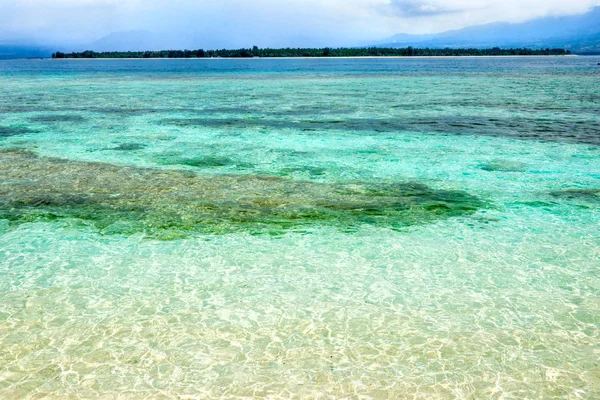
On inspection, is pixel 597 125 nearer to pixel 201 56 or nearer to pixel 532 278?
pixel 532 278

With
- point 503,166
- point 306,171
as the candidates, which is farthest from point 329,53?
point 306,171

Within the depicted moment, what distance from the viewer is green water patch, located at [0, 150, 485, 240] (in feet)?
29.0

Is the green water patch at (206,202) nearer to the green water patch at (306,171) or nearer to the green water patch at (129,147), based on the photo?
the green water patch at (306,171)

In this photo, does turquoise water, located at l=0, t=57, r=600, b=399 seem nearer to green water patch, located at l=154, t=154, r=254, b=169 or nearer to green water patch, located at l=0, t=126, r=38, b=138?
green water patch, located at l=154, t=154, r=254, b=169

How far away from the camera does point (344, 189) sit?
10883 millimetres

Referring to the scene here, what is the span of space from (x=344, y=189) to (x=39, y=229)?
19.2ft

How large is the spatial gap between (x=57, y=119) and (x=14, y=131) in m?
3.32

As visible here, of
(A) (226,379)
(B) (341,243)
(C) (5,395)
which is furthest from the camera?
(B) (341,243)

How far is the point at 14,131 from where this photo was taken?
721 inches

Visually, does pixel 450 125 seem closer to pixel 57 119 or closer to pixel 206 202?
pixel 206 202

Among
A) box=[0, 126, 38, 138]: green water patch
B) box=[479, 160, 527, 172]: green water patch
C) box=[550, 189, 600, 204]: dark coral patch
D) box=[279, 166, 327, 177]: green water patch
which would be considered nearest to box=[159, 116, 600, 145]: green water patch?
box=[479, 160, 527, 172]: green water patch

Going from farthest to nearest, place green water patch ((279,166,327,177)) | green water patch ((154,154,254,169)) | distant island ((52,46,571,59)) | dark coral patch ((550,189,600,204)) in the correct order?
distant island ((52,46,571,59)) < green water patch ((154,154,254,169)) < green water patch ((279,166,327,177)) < dark coral patch ((550,189,600,204))

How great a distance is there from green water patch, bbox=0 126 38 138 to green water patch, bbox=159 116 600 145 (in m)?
4.88

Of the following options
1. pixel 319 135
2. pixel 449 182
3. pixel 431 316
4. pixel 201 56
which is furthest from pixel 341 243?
pixel 201 56
